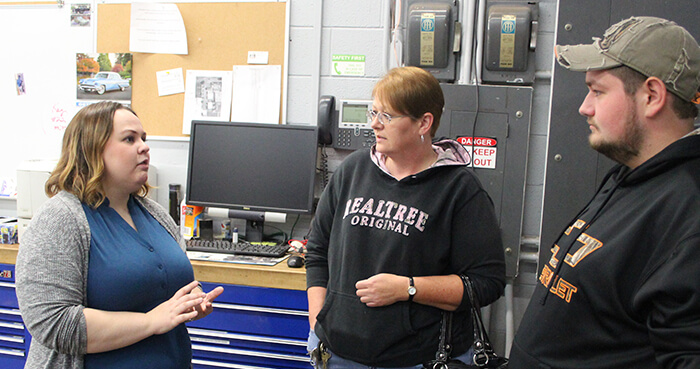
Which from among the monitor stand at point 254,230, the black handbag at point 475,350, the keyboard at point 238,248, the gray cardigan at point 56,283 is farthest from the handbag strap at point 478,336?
the monitor stand at point 254,230

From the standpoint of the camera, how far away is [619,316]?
95 centimetres

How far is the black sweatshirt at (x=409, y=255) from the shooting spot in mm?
1278

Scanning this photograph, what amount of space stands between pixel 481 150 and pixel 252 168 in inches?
43.0

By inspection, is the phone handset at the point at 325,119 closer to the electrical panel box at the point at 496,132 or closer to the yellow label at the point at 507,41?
the electrical panel box at the point at 496,132

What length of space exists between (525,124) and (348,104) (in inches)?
33.2

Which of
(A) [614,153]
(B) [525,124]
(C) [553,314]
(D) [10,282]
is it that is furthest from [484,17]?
(D) [10,282]

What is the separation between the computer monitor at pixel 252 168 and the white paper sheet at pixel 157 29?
516mm

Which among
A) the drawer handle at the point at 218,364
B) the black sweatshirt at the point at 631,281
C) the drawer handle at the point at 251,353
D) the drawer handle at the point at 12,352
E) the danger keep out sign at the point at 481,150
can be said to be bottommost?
the drawer handle at the point at 12,352

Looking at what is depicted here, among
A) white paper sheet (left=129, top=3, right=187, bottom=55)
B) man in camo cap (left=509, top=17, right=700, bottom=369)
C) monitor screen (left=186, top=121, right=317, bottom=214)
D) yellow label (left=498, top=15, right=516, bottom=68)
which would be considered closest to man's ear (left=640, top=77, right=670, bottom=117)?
man in camo cap (left=509, top=17, right=700, bottom=369)

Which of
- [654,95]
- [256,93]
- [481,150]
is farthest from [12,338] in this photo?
[654,95]

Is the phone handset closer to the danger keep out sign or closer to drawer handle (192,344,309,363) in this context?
the danger keep out sign

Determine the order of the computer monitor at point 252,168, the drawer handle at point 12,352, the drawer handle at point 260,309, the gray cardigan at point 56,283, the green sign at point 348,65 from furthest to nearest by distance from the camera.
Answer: the green sign at point 348,65 < the computer monitor at point 252,168 < the drawer handle at point 12,352 < the drawer handle at point 260,309 < the gray cardigan at point 56,283

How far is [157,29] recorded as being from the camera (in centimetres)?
269

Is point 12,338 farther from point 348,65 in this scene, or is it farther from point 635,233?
point 635,233
